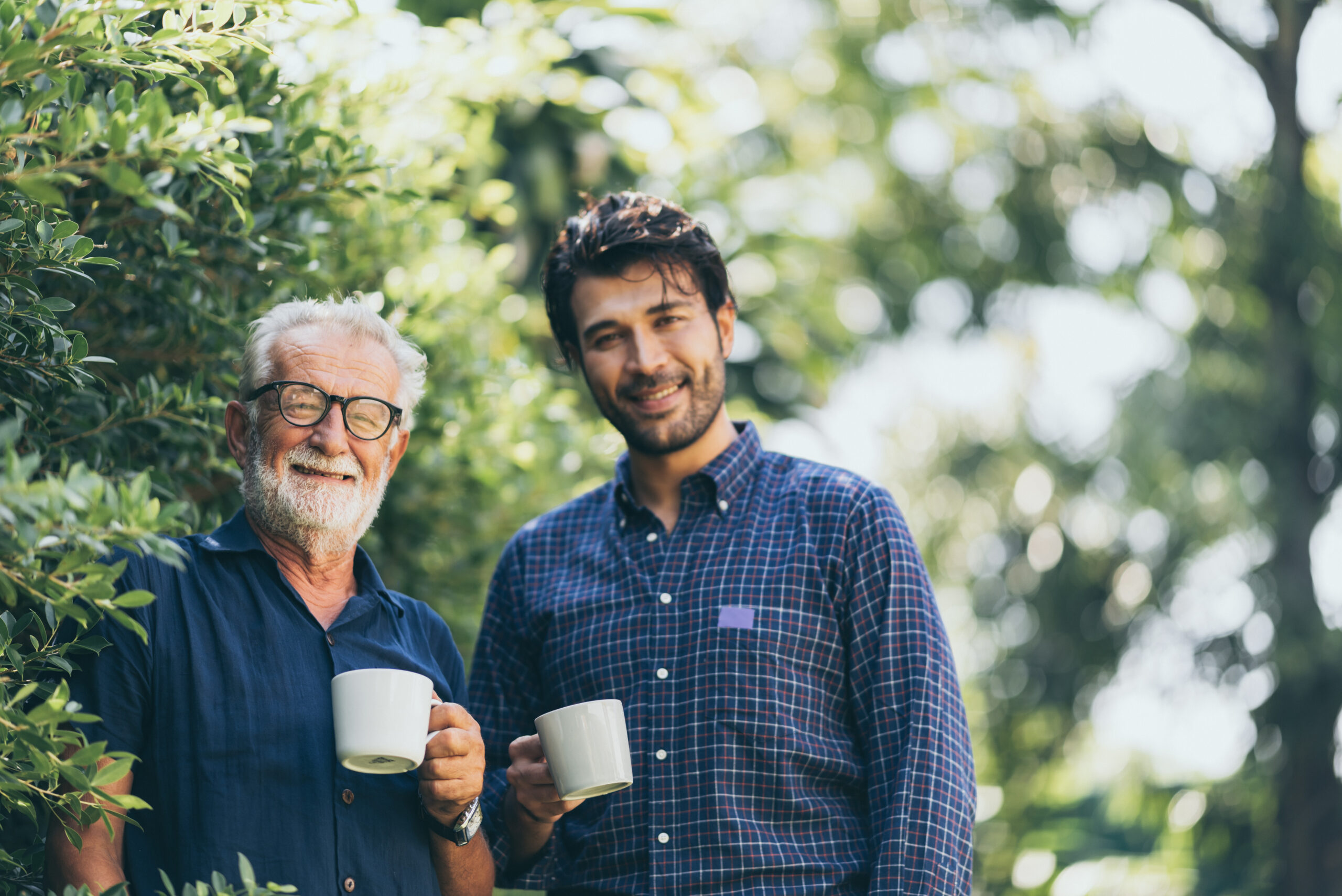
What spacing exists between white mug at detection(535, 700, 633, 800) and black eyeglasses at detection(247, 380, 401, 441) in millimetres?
575

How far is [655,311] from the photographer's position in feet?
7.62

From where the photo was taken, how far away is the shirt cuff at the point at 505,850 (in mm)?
2180

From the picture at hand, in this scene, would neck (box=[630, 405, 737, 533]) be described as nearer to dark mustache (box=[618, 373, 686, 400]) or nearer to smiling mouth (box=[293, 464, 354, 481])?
dark mustache (box=[618, 373, 686, 400])

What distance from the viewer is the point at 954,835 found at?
1.97m

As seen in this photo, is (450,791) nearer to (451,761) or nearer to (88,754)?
(451,761)

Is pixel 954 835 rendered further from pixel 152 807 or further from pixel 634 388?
pixel 152 807

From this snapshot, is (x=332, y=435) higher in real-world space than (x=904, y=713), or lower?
higher

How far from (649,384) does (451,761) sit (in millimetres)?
833

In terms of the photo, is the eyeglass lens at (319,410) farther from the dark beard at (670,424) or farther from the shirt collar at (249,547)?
the dark beard at (670,424)

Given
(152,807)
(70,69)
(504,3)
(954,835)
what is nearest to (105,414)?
(70,69)

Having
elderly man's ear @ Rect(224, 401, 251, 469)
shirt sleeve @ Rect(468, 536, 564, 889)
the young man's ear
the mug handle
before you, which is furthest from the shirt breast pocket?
elderly man's ear @ Rect(224, 401, 251, 469)

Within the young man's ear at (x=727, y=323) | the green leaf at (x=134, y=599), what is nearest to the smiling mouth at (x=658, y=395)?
the young man's ear at (x=727, y=323)

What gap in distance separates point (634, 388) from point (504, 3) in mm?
2165

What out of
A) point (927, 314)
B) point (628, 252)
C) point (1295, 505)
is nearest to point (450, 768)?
point (628, 252)
